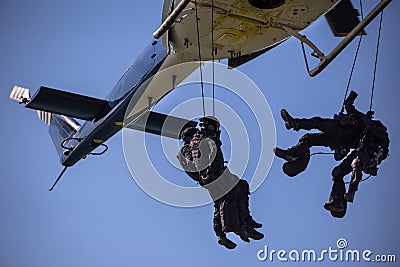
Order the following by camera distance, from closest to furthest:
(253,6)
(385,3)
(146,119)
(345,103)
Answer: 1. (385,3)
2. (345,103)
3. (253,6)
4. (146,119)

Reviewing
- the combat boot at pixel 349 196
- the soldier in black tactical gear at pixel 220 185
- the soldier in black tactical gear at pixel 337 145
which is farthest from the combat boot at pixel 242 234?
the combat boot at pixel 349 196

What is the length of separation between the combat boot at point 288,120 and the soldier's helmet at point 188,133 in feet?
2.47

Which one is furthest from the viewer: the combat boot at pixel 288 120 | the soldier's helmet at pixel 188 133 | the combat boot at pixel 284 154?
the soldier's helmet at pixel 188 133

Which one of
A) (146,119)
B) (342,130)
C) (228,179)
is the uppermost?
(146,119)

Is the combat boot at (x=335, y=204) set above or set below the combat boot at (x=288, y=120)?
below

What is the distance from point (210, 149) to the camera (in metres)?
5.32

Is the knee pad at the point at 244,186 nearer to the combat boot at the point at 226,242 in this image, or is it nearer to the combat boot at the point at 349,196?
the combat boot at the point at 226,242

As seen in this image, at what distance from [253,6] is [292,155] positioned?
4.67ft

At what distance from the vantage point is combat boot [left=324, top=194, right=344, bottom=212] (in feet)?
17.2

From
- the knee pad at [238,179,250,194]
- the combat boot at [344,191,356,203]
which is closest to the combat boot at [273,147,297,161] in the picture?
the knee pad at [238,179,250,194]

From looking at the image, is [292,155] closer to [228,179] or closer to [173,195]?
[228,179]

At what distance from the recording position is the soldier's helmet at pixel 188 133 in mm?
5502

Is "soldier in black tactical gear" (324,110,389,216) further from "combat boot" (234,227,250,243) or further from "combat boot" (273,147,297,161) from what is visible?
"combat boot" (234,227,250,243)

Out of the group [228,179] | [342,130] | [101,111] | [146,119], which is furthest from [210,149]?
[101,111]
